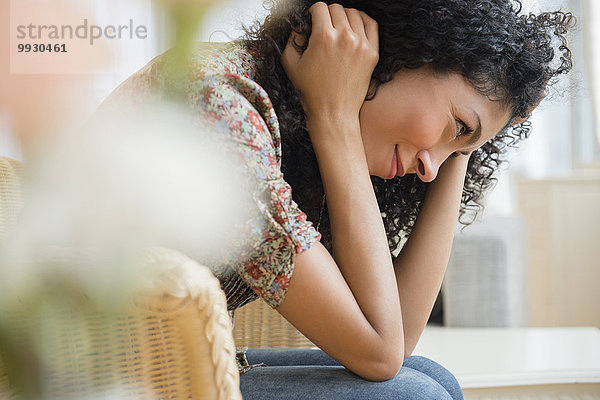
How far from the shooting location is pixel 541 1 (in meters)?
1.11

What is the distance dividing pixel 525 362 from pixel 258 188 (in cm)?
171

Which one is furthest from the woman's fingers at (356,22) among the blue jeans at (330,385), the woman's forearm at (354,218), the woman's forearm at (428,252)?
the blue jeans at (330,385)

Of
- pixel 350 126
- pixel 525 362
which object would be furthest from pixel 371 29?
pixel 525 362

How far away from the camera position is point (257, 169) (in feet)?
2.38

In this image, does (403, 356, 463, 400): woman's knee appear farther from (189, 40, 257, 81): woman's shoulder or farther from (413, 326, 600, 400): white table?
(413, 326, 600, 400): white table

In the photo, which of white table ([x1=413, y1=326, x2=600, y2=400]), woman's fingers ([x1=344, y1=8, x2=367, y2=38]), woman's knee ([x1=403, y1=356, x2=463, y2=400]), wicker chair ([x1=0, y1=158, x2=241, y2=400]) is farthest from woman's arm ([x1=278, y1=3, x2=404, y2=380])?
white table ([x1=413, y1=326, x2=600, y2=400])

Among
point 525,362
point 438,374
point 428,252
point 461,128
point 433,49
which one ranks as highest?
point 433,49

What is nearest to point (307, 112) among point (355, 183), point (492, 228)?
point (355, 183)

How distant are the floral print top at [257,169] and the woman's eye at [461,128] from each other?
11.6 inches

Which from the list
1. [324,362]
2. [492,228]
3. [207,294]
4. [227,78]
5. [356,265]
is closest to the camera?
[207,294]

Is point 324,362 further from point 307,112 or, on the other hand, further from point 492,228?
point 492,228

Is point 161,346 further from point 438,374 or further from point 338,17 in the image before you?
point 438,374

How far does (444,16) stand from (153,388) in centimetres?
66

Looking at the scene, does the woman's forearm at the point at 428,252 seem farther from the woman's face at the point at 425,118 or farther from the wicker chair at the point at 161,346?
the wicker chair at the point at 161,346
